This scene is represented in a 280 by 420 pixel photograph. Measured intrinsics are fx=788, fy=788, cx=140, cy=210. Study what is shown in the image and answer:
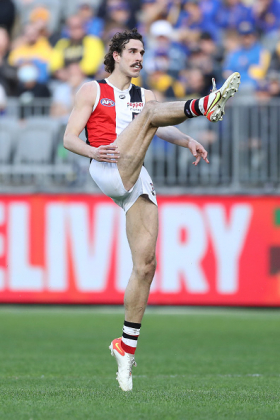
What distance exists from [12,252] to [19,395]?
24.5 ft

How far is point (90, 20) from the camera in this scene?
16031 mm

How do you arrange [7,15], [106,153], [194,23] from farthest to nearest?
[7,15] → [194,23] → [106,153]

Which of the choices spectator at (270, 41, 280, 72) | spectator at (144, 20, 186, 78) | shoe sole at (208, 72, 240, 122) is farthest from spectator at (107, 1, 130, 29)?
Result: shoe sole at (208, 72, 240, 122)

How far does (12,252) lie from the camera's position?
12.7 meters

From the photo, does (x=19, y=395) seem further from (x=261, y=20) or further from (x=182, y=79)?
(x=261, y=20)

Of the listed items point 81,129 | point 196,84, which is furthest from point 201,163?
point 81,129

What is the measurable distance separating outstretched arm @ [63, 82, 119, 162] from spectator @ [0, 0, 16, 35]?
11.3m

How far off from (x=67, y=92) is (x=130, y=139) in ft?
26.6

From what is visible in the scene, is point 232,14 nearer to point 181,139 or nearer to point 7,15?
point 7,15

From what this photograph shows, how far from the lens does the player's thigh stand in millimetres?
5984

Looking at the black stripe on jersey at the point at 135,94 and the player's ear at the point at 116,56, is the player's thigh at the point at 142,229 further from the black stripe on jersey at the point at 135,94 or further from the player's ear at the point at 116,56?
the player's ear at the point at 116,56

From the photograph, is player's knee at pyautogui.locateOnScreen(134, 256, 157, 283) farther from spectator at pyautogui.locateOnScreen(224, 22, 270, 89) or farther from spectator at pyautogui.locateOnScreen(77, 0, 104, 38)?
spectator at pyautogui.locateOnScreen(77, 0, 104, 38)

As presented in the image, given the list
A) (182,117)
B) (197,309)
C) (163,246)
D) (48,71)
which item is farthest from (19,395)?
(48,71)

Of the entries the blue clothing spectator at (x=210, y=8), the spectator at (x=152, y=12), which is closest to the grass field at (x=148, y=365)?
the spectator at (x=152, y=12)
